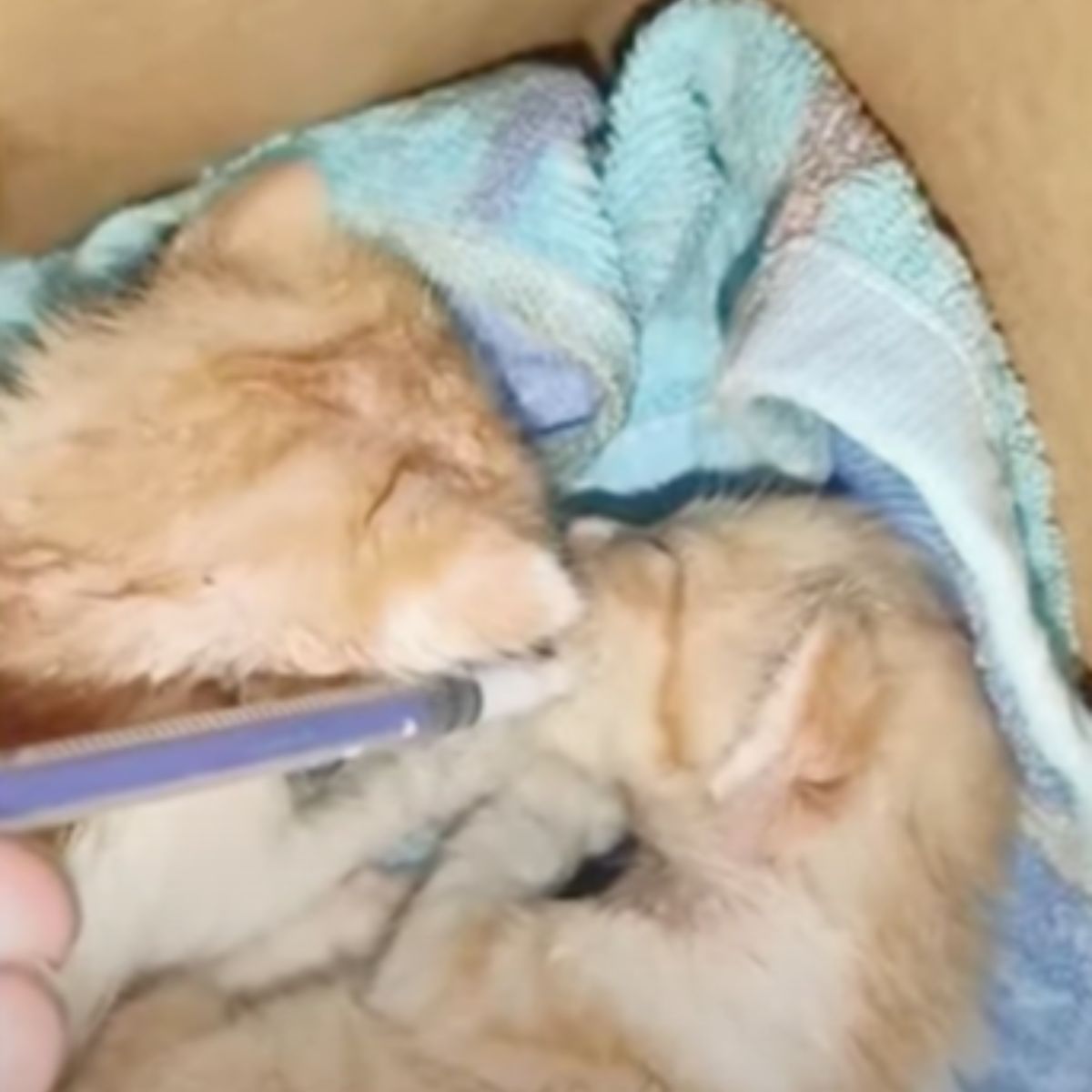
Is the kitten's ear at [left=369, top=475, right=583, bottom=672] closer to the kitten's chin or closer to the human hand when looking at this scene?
the kitten's chin

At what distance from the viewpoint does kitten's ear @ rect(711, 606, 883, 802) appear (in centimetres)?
158

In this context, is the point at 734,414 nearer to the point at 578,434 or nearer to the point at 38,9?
the point at 578,434

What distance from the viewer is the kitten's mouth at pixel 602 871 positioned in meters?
1.70

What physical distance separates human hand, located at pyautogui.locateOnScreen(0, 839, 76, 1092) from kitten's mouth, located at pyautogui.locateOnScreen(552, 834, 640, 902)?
0.48 metres

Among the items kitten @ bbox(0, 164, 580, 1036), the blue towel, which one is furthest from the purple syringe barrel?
the blue towel

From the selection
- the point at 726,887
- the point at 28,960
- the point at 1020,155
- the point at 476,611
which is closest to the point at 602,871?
the point at 726,887

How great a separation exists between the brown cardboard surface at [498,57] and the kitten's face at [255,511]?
0.19 meters

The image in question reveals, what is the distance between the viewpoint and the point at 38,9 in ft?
5.29

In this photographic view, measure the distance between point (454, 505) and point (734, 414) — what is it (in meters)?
0.30

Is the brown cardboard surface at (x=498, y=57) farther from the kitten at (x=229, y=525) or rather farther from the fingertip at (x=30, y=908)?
the fingertip at (x=30, y=908)

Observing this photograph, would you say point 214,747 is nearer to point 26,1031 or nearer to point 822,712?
point 26,1031

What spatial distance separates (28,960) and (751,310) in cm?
58

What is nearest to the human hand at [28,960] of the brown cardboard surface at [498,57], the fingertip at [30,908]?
the fingertip at [30,908]

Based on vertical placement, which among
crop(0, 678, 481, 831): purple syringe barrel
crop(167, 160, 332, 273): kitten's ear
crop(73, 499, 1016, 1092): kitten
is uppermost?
crop(167, 160, 332, 273): kitten's ear
